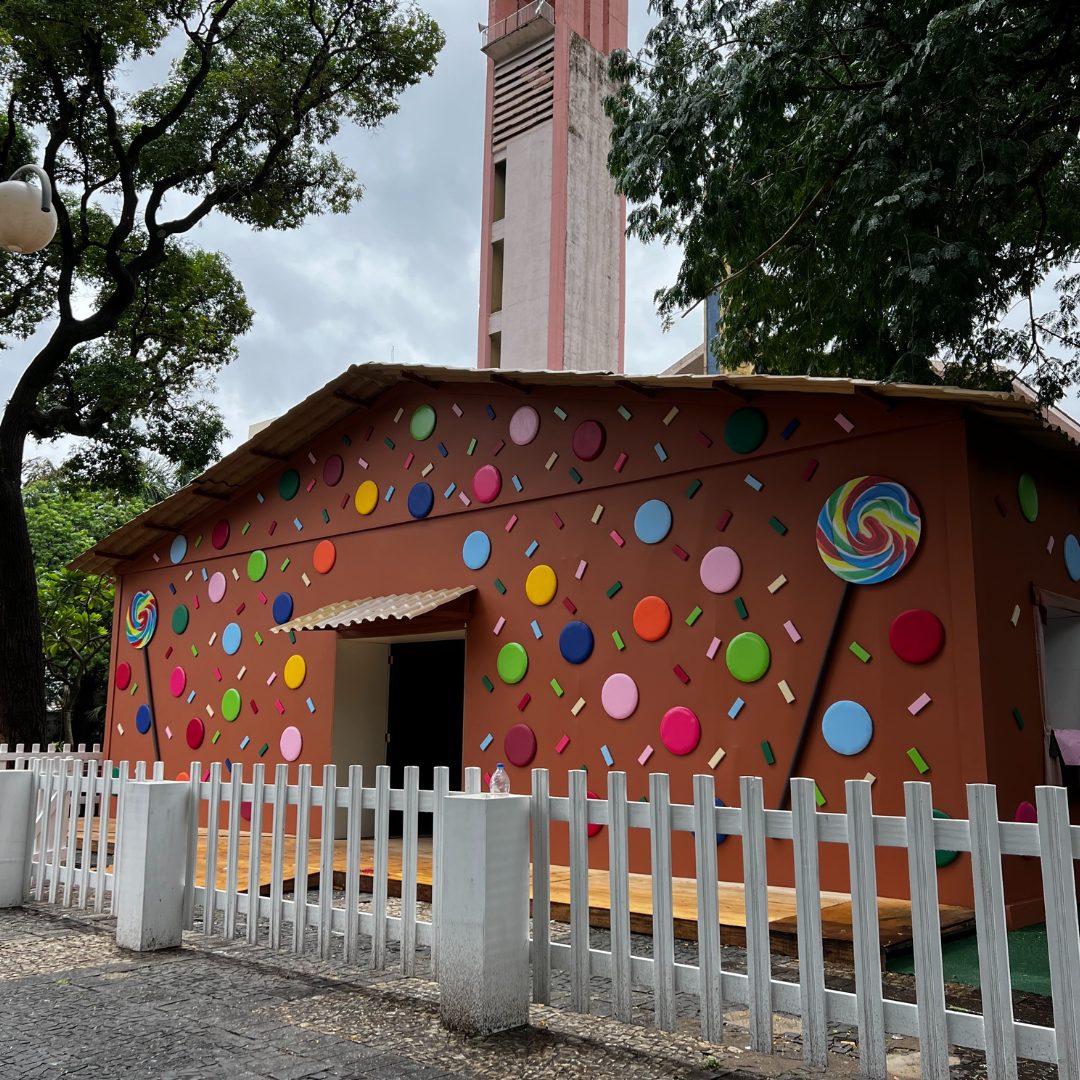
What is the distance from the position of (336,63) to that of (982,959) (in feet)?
50.8

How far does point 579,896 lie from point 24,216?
466cm

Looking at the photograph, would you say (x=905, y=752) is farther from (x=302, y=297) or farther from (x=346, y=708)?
(x=302, y=297)

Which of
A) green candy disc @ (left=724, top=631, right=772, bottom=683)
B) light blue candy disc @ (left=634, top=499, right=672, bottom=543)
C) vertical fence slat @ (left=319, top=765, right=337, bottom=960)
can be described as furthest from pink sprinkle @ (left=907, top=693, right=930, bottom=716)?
vertical fence slat @ (left=319, top=765, right=337, bottom=960)

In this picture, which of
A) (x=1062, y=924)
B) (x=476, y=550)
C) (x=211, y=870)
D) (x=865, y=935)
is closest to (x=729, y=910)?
(x=865, y=935)

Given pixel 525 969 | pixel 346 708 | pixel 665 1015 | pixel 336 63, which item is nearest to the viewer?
pixel 665 1015

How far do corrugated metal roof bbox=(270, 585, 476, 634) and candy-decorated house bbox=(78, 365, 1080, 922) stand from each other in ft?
0.18

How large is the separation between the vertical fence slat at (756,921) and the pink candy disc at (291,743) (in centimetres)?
755

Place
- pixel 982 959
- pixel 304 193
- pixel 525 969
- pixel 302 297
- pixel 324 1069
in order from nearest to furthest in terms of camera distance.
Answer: pixel 982 959
pixel 324 1069
pixel 525 969
pixel 304 193
pixel 302 297

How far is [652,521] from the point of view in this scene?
8.25m

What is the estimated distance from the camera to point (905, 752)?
6.74 meters

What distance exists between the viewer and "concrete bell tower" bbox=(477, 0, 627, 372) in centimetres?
2602

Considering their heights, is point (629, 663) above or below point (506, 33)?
below

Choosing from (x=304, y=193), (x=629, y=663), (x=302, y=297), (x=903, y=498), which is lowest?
(x=629, y=663)

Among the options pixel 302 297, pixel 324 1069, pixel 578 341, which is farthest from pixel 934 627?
pixel 302 297
